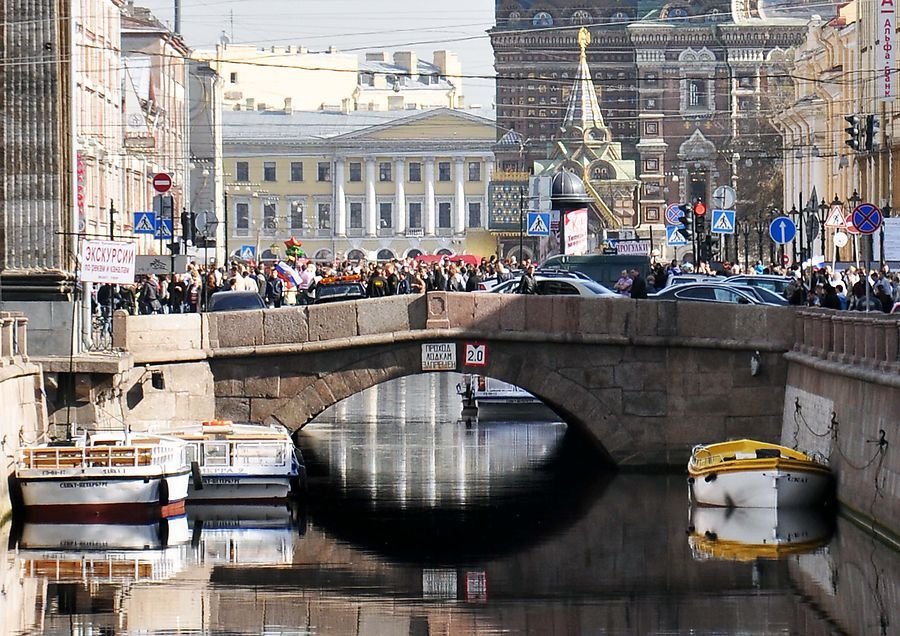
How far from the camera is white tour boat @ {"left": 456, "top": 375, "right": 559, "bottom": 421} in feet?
183

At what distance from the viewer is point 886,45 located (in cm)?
7306

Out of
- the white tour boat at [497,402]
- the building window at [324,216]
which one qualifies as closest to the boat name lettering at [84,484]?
the white tour boat at [497,402]

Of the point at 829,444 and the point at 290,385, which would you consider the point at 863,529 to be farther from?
the point at 290,385

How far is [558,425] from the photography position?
52281mm

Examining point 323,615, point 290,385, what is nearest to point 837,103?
point 290,385

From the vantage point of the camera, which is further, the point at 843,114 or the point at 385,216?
the point at 385,216

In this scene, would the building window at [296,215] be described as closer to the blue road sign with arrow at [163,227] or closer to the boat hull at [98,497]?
the blue road sign with arrow at [163,227]

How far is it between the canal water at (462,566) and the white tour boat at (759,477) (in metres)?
0.37

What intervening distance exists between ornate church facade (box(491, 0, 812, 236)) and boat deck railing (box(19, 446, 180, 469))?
11341 centimetres

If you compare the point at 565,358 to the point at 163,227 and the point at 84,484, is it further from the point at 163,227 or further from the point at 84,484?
the point at 163,227

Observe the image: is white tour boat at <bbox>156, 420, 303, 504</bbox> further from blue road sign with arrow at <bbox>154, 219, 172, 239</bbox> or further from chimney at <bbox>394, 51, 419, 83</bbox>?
chimney at <bbox>394, 51, 419, 83</bbox>

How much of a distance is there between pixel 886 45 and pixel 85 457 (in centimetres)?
4626

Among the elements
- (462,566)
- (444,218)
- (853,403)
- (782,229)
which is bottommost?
(462,566)

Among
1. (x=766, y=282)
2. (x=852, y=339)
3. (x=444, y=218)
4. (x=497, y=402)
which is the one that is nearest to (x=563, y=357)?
(x=852, y=339)
